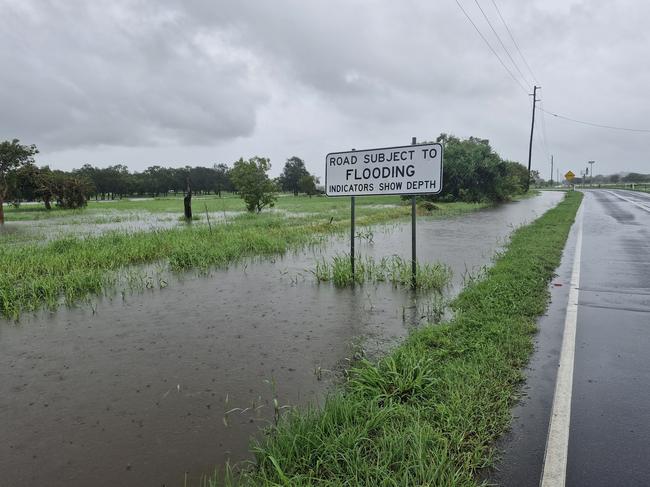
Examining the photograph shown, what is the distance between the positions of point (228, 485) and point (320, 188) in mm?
111705

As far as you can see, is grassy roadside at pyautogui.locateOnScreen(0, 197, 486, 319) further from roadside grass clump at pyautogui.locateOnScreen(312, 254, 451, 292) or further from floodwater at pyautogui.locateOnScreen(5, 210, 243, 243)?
floodwater at pyautogui.locateOnScreen(5, 210, 243, 243)

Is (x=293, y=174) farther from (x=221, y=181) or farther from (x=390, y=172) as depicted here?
(x=390, y=172)

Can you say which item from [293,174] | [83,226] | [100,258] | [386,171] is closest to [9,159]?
[83,226]

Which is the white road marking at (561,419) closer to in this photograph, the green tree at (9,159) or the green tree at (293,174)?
the green tree at (9,159)

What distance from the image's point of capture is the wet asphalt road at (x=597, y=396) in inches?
105

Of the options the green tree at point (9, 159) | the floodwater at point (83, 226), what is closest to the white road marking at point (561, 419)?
the floodwater at point (83, 226)

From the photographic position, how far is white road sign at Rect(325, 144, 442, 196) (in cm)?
729

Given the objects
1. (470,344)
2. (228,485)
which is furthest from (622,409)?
(228,485)

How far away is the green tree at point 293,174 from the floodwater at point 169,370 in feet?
381

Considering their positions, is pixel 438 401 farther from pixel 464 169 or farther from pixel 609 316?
pixel 464 169

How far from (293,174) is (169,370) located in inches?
4852

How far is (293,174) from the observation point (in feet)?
412

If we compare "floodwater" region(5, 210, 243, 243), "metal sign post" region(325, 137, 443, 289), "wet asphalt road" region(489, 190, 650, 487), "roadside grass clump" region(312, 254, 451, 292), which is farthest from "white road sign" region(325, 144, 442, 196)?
"floodwater" region(5, 210, 243, 243)

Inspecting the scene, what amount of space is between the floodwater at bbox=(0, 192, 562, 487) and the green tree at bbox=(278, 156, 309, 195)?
116020mm
